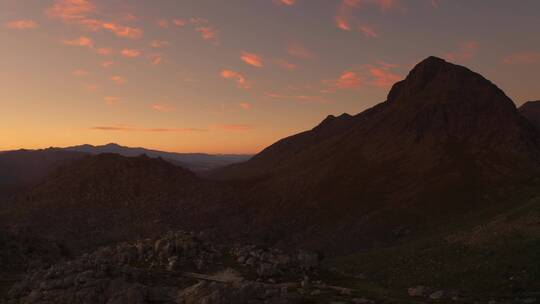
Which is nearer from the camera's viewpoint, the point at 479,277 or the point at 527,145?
the point at 479,277

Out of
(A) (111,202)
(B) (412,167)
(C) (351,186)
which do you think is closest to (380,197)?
(C) (351,186)

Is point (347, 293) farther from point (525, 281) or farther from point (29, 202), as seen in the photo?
point (29, 202)

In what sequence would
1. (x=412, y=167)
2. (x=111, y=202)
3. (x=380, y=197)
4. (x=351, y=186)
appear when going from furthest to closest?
(x=412, y=167) → (x=351, y=186) → (x=111, y=202) → (x=380, y=197)

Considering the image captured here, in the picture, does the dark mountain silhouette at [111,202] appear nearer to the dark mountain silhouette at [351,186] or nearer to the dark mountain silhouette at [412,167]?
the dark mountain silhouette at [351,186]

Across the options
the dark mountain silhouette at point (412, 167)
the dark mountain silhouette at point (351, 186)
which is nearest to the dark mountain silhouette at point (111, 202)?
the dark mountain silhouette at point (351, 186)

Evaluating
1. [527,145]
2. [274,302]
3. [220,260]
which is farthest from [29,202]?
[527,145]

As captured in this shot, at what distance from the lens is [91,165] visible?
139750 millimetres

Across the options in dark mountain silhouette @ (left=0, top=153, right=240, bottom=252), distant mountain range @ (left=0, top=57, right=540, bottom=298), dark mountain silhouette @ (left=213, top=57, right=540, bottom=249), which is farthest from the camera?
dark mountain silhouette @ (left=0, top=153, right=240, bottom=252)

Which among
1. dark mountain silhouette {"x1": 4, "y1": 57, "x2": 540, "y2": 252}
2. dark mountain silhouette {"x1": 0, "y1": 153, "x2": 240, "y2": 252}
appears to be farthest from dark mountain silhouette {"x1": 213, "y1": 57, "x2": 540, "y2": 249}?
dark mountain silhouette {"x1": 0, "y1": 153, "x2": 240, "y2": 252}

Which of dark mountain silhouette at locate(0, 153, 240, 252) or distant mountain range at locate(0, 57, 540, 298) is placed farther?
dark mountain silhouette at locate(0, 153, 240, 252)

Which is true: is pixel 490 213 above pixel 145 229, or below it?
above

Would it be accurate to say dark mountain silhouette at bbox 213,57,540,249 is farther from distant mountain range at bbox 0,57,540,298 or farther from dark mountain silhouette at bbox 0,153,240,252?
dark mountain silhouette at bbox 0,153,240,252

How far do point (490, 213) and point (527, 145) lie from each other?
48.4 metres

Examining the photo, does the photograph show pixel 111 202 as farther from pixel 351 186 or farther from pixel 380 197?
pixel 380 197
